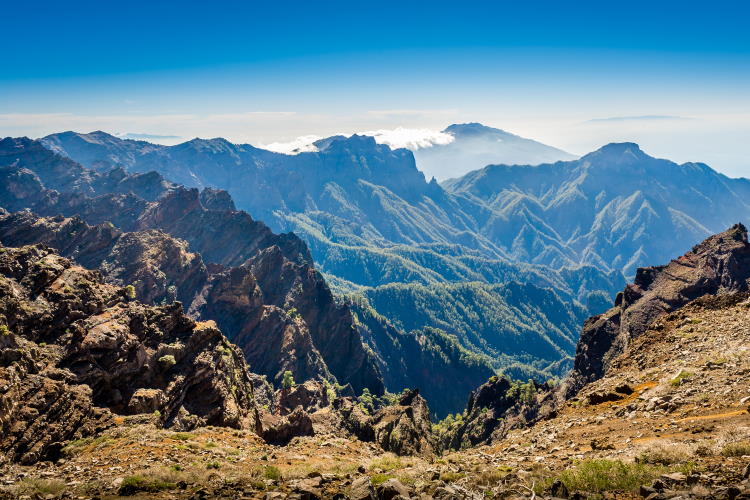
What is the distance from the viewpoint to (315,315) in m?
182

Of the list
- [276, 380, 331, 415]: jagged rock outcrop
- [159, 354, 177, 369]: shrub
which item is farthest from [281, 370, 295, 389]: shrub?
[159, 354, 177, 369]: shrub

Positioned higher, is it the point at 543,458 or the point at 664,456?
the point at 664,456

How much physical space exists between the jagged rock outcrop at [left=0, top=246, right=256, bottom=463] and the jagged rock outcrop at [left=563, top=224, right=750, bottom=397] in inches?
2616

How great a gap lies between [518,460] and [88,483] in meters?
20.9

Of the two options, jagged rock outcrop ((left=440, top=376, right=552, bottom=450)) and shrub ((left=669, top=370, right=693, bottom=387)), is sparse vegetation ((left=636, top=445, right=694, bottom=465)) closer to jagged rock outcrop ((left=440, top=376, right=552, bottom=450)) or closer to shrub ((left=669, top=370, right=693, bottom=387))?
shrub ((left=669, top=370, right=693, bottom=387))

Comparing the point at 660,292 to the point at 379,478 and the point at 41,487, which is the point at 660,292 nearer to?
the point at 379,478

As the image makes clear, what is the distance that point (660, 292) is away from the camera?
302 ft

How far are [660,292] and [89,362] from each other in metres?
94.6

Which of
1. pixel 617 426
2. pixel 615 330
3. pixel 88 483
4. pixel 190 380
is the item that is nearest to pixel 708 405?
pixel 617 426

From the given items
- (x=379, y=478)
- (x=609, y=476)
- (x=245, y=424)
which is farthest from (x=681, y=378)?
(x=245, y=424)

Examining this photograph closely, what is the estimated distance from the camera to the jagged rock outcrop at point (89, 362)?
A: 106 ft

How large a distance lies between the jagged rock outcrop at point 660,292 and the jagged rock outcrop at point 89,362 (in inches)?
2616

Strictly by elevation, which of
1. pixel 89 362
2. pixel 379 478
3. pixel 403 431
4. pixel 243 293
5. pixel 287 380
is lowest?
pixel 287 380

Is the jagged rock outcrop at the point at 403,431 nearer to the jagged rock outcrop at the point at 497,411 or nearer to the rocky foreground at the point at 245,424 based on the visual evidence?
the rocky foreground at the point at 245,424
